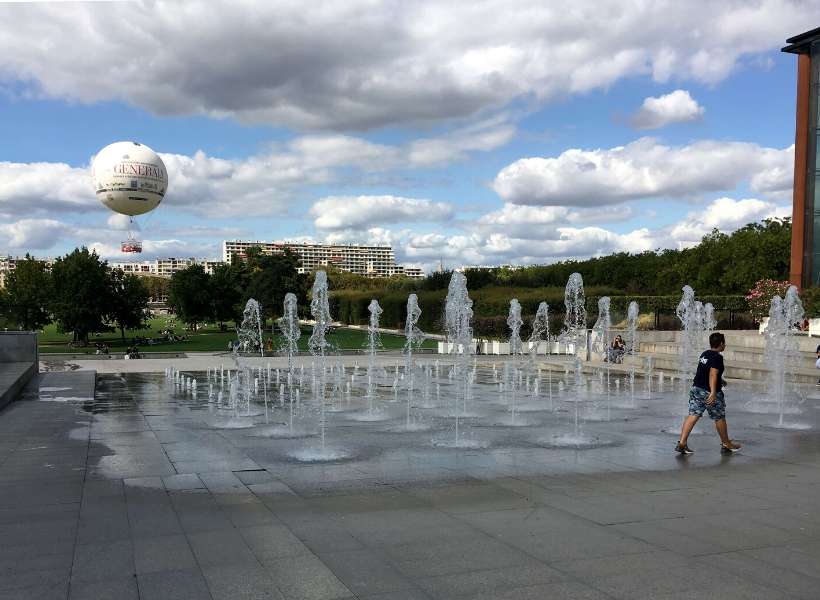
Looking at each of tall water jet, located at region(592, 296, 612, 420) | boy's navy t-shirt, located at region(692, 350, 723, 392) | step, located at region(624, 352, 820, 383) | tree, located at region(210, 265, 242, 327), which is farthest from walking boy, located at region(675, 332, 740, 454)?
tree, located at region(210, 265, 242, 327)

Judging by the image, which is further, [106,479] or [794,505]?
[106,479]

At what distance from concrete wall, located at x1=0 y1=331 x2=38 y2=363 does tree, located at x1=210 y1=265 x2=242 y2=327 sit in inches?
1885

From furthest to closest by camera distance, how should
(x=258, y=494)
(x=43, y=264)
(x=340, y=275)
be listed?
(x=340, y=275) → (x=43, y=264) → (x=258, y=494)

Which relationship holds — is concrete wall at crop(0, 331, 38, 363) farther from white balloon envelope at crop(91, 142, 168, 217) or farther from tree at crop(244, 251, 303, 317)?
tree at crop(244, 251, 303, 317)

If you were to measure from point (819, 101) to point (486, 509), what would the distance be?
31.4 m

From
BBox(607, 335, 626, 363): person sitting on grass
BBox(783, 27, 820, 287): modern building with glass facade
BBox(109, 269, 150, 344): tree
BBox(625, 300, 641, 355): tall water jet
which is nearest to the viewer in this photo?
BBox(607, 335, 626, 363): person sitting on grass

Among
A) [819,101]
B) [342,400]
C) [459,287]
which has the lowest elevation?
[342,400]

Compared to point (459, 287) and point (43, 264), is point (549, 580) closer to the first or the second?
point (459, 287)

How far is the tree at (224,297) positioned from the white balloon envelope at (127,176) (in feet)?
110

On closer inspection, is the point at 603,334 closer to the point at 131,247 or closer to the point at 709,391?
the point at 709,391

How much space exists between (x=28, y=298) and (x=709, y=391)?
58.4m

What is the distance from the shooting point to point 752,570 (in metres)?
4.97

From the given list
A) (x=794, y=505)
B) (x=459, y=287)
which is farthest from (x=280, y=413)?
(x=794, y=505)

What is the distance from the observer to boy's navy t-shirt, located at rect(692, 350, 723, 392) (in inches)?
360
